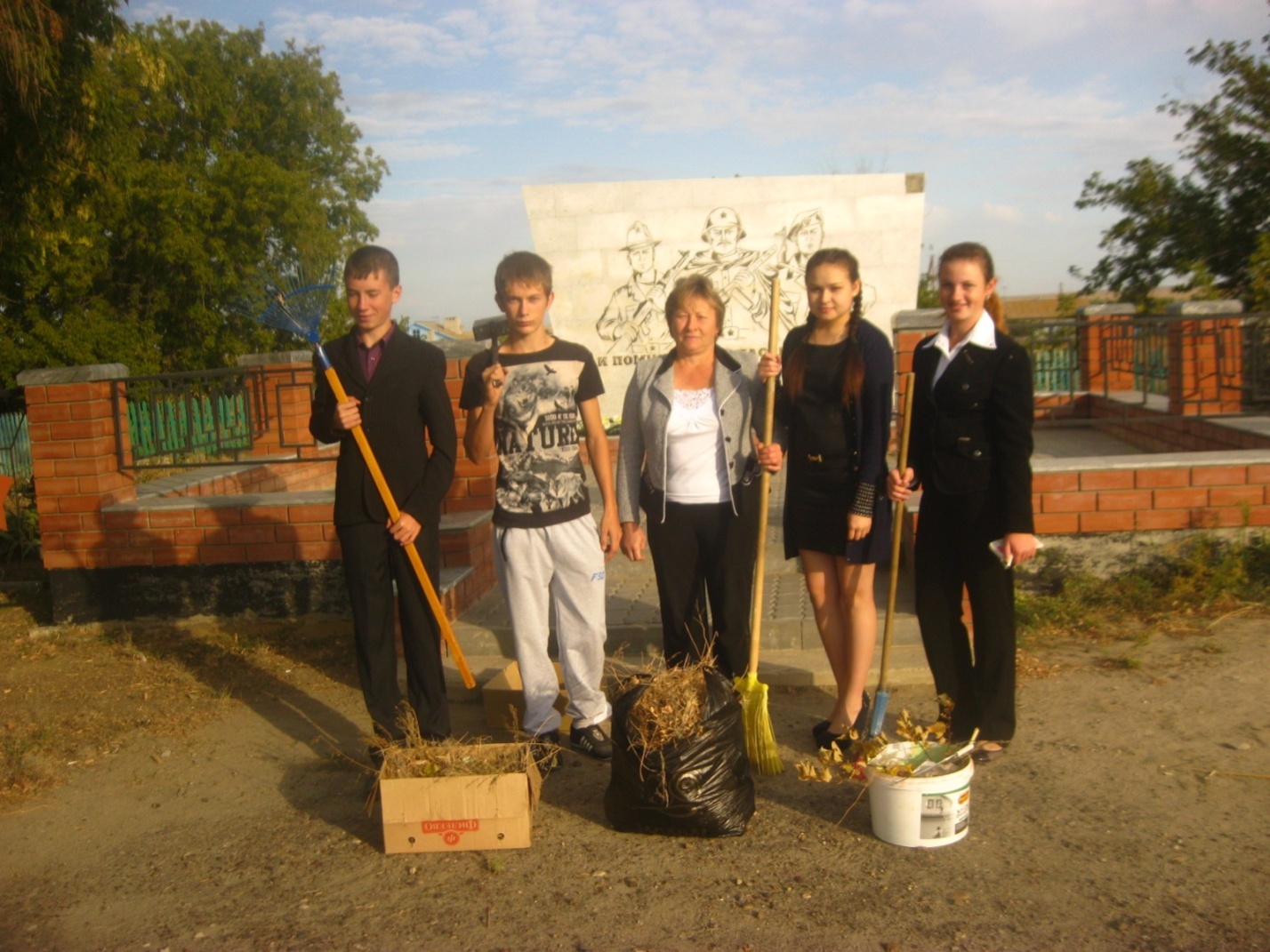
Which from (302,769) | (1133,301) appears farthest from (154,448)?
(1133,301)

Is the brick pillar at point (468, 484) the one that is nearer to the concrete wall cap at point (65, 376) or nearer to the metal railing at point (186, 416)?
the metal railing at point (186, 416)

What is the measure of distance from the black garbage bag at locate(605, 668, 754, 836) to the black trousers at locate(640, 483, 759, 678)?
559 mm

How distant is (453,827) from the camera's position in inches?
137

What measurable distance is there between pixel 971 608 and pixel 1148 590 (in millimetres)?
2156

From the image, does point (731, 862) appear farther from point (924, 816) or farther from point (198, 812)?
point (198, 812)

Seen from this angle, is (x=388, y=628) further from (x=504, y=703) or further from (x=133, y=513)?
(x=133, y=513)

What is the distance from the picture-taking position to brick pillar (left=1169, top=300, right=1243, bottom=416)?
780cm

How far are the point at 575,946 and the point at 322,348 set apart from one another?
85.8 inches

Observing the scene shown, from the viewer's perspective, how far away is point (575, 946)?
2938mm

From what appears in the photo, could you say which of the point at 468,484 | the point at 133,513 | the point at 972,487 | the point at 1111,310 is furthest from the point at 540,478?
the point at 1111,310

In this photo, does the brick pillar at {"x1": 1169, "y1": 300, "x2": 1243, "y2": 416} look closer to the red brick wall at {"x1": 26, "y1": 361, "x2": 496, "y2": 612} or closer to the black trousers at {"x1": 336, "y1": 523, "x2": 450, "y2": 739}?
the red brick wall at {"x1": 26, "y1": 361, "x2": 496, "y2": 612}

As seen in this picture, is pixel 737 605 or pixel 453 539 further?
pixel 453 539

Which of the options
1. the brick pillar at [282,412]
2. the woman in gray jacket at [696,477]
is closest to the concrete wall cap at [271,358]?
the brick pillar at [282,412]

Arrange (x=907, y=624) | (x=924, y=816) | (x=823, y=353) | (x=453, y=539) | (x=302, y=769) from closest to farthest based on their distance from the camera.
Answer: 1. (x=924, y=816)
2. (x=823, y=353)
3. (x=302, y=769)
4. (x=907, y=624)
5. (x=453, y=539)
